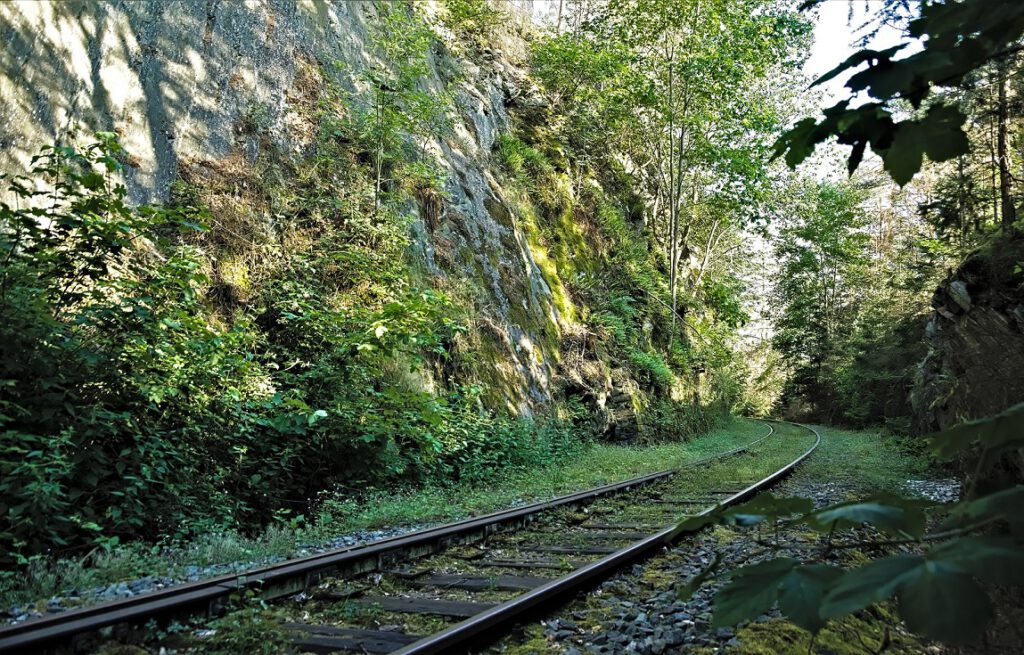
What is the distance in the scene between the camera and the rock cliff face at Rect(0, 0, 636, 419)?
8.26 m

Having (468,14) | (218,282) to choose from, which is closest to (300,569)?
(218,282)

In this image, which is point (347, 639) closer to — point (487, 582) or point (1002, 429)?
point (487, 582)

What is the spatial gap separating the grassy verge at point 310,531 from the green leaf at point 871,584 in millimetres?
4955

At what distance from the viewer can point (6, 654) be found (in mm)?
3217

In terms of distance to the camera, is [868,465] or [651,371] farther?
[651,371]

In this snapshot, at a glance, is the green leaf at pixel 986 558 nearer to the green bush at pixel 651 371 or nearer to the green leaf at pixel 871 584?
the green leaf at pixel 871 584

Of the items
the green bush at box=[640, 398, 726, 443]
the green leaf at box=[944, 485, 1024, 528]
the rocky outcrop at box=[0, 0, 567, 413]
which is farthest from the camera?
the green bush at box=[640, 398, 726, 443]

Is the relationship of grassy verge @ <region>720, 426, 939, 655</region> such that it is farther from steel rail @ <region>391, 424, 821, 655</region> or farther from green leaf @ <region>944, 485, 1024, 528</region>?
steel rail @ <region>391, 424, 821, 655</region>

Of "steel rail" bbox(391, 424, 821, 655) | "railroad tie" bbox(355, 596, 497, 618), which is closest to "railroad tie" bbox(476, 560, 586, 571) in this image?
"steel rail" bbox(391, 424, 821, 655)

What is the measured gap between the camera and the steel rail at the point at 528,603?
340cm

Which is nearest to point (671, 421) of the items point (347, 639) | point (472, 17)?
point (472, 17)

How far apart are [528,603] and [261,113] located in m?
10.2

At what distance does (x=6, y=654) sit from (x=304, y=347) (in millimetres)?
6054

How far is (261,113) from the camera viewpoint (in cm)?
1126
